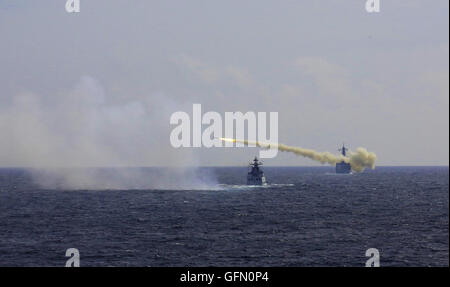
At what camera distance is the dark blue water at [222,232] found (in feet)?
203

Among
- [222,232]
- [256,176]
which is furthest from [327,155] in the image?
[222,232]

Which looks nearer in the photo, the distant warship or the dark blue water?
the dark blue water

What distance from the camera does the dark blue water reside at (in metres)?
61.9

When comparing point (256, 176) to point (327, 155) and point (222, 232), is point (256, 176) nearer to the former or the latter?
point (327, 155)

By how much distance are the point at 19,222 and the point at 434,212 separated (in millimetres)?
76498

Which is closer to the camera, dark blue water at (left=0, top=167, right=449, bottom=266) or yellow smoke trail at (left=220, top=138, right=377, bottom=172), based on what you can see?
dark blue water at (left=0, top=167, right=449, bottom=266)

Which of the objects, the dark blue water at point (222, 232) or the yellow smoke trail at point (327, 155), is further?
the yellow smoke trail at point (327, 155)

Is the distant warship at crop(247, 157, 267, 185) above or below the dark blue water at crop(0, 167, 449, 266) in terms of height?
above

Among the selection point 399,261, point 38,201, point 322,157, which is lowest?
point 399,261

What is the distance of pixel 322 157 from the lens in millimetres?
164875
